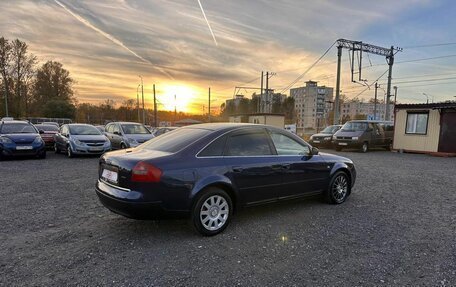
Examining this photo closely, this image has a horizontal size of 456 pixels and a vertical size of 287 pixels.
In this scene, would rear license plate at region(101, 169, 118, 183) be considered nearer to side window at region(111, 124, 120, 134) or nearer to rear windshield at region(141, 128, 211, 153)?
rear windshield at region(141, 128, 211, 153)

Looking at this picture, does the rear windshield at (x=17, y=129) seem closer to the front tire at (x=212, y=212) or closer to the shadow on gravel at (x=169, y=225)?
the shadow on gravel at (x=169, y=225)

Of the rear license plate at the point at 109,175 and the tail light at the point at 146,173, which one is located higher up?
the tail light at the point at 146,173

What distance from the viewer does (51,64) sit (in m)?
56.9

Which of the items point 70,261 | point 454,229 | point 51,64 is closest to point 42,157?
point 70,261

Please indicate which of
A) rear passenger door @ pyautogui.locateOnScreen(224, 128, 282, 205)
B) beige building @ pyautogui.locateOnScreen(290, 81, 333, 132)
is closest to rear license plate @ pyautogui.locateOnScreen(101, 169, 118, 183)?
rear passenger door @ pyautogui.locateOnScreen(224, 128, 282, 205)

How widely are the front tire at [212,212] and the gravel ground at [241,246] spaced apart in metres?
0.14

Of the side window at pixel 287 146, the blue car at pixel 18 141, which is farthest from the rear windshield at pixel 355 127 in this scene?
the blue car at pixel 18 141

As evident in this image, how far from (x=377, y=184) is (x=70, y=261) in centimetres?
725

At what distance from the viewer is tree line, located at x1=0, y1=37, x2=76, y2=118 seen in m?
45.7

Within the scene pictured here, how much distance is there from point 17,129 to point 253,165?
11.8 m

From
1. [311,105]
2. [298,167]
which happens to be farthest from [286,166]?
[311,105]

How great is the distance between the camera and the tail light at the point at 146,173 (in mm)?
3592

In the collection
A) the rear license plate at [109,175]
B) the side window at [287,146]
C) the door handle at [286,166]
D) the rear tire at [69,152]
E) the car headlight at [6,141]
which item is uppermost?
the side window at [287,146]

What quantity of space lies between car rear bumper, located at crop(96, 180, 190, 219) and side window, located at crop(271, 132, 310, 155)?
6.36 ft
